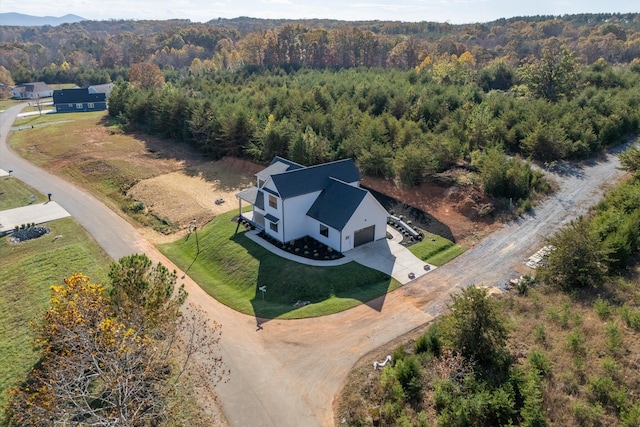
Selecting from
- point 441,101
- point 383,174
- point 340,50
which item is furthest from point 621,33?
point 383,174

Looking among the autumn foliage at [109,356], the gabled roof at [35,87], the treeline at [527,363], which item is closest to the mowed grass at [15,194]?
the autumn foliage at [109,356]

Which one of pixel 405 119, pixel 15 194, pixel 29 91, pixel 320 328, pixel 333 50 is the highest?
pixel 333 50

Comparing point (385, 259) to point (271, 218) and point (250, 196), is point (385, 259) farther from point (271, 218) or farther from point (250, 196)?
point (250, 196)

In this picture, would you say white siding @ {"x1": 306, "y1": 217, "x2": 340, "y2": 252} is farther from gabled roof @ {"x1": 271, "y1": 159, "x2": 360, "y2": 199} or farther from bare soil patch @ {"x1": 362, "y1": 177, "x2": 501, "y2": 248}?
bare soil patch @ {"x1": 362, "y1": 177, "x2": 501, "y2": 248}

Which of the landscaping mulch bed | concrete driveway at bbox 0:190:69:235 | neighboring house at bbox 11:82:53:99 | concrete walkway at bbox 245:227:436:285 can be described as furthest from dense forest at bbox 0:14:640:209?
neighboring house at bbox 11:82:53:99

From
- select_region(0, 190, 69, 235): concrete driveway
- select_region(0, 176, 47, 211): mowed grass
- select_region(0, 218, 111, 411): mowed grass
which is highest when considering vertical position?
select_region(0, 218, 111, 411): mowed grass

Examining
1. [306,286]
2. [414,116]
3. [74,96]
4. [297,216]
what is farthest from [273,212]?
[74,96]

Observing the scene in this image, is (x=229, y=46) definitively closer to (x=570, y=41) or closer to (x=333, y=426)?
(x=570, y=41)
